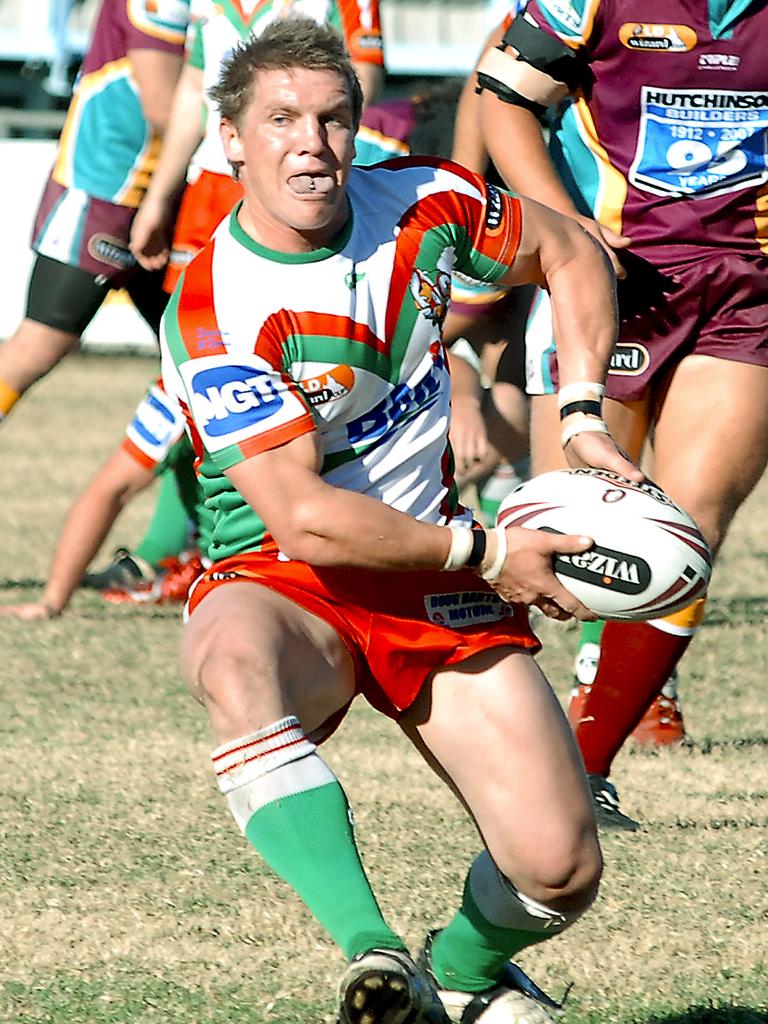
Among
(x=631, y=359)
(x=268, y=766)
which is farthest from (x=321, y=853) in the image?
(x=631, y=359)

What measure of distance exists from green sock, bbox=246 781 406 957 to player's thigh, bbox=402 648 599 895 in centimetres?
37

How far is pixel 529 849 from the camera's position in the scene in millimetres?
3275

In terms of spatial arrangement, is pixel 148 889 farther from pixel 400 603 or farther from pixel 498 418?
pixel 498 418

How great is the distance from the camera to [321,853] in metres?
3.00

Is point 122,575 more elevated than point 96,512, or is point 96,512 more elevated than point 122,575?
point 96,512

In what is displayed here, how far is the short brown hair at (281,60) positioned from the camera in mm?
3377

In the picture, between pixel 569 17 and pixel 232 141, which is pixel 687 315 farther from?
pixel 232 141

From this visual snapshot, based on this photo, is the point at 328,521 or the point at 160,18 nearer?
the point at 328,521

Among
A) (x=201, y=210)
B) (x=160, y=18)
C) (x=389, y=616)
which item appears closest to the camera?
(x=389, y=616)

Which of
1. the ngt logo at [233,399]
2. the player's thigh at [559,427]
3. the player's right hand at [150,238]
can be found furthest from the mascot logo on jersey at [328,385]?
the player's right hand at [150,238]

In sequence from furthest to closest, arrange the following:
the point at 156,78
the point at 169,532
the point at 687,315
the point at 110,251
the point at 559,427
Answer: the point at 169,532
the point at 110,251
the point at 156,78
the point at 559,427
the point at 687,315

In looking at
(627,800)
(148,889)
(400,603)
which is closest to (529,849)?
(400,603)

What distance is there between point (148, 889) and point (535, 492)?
136 centimetres

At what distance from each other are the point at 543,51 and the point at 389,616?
1.79m
